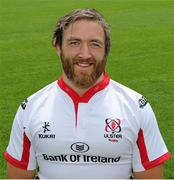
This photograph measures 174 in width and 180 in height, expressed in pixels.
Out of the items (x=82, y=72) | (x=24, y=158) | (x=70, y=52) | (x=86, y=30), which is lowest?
(x=24, y=158)

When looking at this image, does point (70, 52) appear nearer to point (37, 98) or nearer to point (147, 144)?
point (37, 98)

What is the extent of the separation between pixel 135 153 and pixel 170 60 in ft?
29.5

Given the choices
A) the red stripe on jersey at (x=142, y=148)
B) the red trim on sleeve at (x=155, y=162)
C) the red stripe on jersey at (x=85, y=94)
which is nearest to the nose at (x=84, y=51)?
the red stripe on jersey at (x=85, y=94)

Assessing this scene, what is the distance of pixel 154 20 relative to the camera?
18.7 metres

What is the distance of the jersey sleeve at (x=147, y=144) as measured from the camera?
2.53 meters

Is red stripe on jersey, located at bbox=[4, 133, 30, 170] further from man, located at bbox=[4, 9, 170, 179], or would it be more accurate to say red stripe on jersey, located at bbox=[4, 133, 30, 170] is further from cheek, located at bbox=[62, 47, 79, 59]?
cheek, located at bbox=[62, 47, 79, 59]

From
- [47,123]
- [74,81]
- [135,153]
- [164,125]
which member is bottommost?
[164,125]

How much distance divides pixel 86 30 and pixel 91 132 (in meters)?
0.55

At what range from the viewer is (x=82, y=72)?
2477 mm

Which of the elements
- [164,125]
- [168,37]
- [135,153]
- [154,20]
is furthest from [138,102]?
[154,20]

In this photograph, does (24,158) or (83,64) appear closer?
(83,64)

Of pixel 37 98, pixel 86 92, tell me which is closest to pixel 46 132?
pixel 37 98

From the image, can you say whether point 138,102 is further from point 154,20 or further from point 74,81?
point 154,20

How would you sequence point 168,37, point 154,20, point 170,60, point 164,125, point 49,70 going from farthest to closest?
point 154,20 < point 168,37 < point 170,60 < point 49,70 < point 164,125
